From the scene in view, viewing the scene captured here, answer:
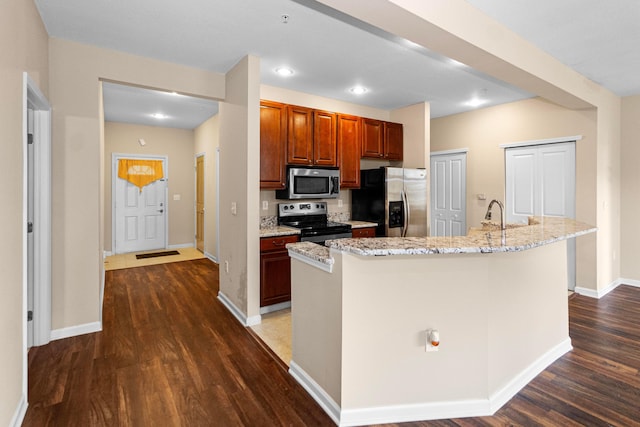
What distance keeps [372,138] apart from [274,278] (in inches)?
102

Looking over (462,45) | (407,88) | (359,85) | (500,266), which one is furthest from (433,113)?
(500,266)

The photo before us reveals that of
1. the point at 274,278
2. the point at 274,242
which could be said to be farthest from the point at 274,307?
the point at 274,242

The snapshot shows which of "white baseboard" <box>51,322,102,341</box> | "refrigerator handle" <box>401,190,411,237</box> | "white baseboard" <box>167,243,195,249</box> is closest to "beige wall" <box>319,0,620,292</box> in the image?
"refrigerator handle" <box>401,190,411,237</box>

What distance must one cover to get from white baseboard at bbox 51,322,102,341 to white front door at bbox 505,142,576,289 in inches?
205

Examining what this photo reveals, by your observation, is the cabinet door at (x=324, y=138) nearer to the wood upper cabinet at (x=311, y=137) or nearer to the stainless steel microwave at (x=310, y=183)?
the wood upper cabinet at (x=311, y=137)

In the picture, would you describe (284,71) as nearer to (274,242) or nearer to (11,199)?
(274,242)

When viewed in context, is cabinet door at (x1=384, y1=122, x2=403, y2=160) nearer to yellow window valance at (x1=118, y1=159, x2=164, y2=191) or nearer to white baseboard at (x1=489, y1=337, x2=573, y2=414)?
white baseboard at (x1=489, y1=337, x2=573, y2=414)

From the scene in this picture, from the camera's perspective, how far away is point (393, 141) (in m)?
5.12

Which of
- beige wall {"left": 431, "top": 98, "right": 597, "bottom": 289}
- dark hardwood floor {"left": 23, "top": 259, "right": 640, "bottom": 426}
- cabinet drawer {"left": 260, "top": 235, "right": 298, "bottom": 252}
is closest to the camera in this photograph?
dark hardwood floor {"left": 23, "top": 259, "right": 640, "bottom": 426}

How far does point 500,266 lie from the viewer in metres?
2.00

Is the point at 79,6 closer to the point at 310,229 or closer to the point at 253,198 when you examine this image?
the point at 253,198

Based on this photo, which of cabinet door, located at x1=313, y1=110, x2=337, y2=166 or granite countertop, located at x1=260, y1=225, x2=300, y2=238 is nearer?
granite countertop, located at x1=260, y1=225, x2=300, y2=238

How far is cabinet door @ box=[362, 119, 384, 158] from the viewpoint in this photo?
4.83m

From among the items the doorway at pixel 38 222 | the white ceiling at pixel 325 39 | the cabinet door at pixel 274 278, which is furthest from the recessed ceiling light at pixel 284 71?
the doorway at pixel 38 222
